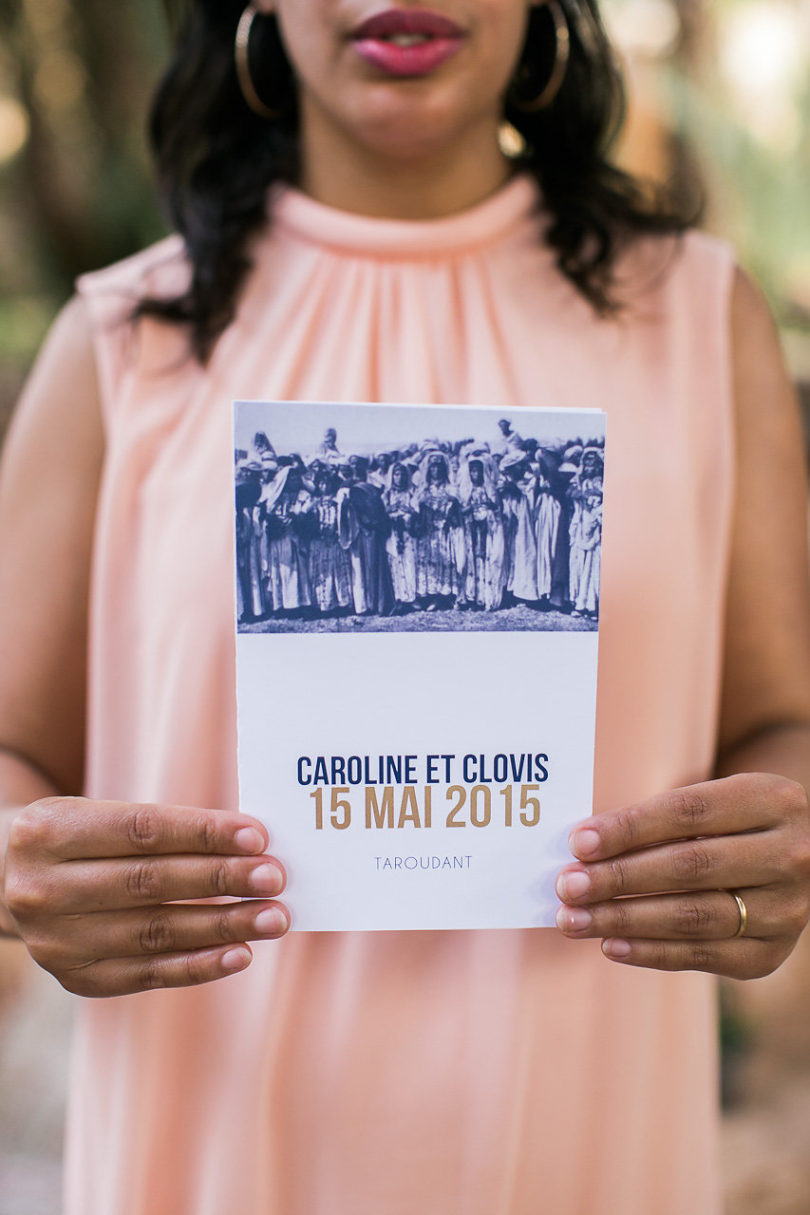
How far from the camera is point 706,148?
107 inches

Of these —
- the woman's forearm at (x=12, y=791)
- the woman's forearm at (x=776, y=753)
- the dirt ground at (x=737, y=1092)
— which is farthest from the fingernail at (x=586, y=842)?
the dirt ground at (x=737, y=1092)

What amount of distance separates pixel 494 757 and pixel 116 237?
233cm

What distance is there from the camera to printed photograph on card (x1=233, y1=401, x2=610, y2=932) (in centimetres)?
65

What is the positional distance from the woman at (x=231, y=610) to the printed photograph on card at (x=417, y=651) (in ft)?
0.34

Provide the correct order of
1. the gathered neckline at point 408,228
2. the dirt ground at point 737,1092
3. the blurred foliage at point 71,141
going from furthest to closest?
the blurred foliage at point 71,141, the dirt ground at point 737,1092, the gathered neckline at point 408,228

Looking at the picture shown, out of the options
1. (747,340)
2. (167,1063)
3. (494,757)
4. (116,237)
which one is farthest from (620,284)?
(116,237)

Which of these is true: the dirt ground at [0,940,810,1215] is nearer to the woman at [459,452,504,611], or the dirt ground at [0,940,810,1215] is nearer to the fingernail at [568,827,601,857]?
the fingernail at [568,827,601,857]

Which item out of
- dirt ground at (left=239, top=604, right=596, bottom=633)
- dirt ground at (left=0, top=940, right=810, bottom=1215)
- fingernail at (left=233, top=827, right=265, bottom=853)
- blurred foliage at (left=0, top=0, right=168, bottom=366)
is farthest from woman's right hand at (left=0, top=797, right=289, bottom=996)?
blurred foliage at (left=0, top=0, right=168, bottom=366)

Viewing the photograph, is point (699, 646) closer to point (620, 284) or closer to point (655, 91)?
point (620, 284)

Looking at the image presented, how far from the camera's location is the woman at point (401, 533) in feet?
2.15

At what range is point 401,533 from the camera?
658 millimetres

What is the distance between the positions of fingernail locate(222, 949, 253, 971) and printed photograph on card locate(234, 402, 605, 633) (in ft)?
0.71

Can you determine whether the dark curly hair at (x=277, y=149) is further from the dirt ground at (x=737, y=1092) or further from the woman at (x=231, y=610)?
the dirt ground at (x=737, y=1092)

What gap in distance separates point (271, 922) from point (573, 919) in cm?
20
